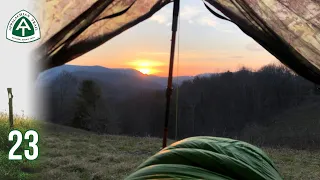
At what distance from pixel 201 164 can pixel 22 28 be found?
6.01 feet

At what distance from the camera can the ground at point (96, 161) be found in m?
3.87

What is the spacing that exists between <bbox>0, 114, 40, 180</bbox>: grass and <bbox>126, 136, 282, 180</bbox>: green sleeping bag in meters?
3.52

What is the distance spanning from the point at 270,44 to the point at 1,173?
130 inches

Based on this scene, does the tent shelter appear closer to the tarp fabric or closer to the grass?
the tarp fabric

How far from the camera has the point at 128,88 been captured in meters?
12.0

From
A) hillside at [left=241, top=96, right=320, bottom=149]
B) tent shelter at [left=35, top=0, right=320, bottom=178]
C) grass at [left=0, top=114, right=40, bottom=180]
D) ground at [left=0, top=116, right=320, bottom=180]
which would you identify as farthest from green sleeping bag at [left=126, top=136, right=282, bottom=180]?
hillside at [left=241, top=96, right=320, bottom=149]

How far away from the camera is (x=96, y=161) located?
4707mm

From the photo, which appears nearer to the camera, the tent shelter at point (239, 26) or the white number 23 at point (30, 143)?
the tent shelter at point (239, 26)

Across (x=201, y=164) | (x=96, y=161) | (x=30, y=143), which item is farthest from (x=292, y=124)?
(x=201, y=164)

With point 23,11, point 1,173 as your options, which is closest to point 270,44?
point 23,11

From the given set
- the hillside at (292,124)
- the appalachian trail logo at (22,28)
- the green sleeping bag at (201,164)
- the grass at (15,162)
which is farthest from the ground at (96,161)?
the hillside at (292,124)

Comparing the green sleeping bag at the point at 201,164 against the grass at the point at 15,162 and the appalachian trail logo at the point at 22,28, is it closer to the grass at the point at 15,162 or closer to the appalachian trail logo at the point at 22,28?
the appalachian trail logo at the point at 22,28

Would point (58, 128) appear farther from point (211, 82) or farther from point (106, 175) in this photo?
point (211, 82)

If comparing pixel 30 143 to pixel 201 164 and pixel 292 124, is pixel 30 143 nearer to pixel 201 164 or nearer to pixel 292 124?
pixel 201 164
